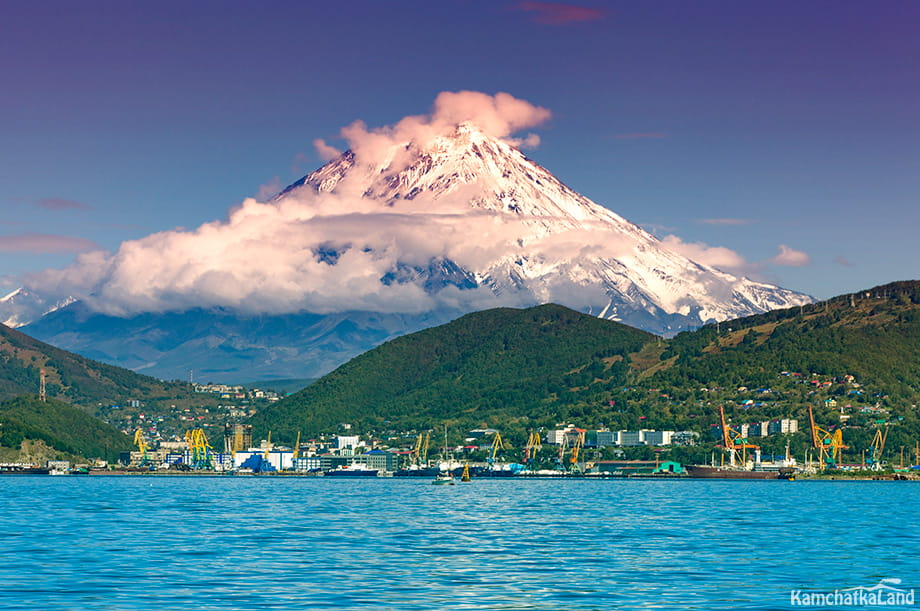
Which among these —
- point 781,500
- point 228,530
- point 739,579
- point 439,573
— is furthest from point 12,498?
point 739,579

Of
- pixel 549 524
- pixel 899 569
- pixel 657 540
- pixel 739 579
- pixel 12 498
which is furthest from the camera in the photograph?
pixel 12 498

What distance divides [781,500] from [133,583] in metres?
131

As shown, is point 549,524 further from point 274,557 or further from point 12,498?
point 12,498

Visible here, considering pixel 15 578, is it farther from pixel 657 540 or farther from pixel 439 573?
pixel 657 540

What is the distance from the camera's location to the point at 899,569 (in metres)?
A: 77.6

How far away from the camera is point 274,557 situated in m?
82.9

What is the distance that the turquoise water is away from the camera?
211 ft

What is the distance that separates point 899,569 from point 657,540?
78.5 ft

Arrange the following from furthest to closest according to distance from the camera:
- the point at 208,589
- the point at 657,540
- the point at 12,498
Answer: the point at 12,498 → the point at 657,540 → the point at 208,589

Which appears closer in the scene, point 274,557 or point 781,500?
point 274,557

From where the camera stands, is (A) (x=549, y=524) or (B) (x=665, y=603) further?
(A) (x=549, y=524)

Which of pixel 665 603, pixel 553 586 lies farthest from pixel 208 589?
pixel 665 603

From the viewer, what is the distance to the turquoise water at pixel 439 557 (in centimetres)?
6444

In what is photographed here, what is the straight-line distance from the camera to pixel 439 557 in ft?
274
